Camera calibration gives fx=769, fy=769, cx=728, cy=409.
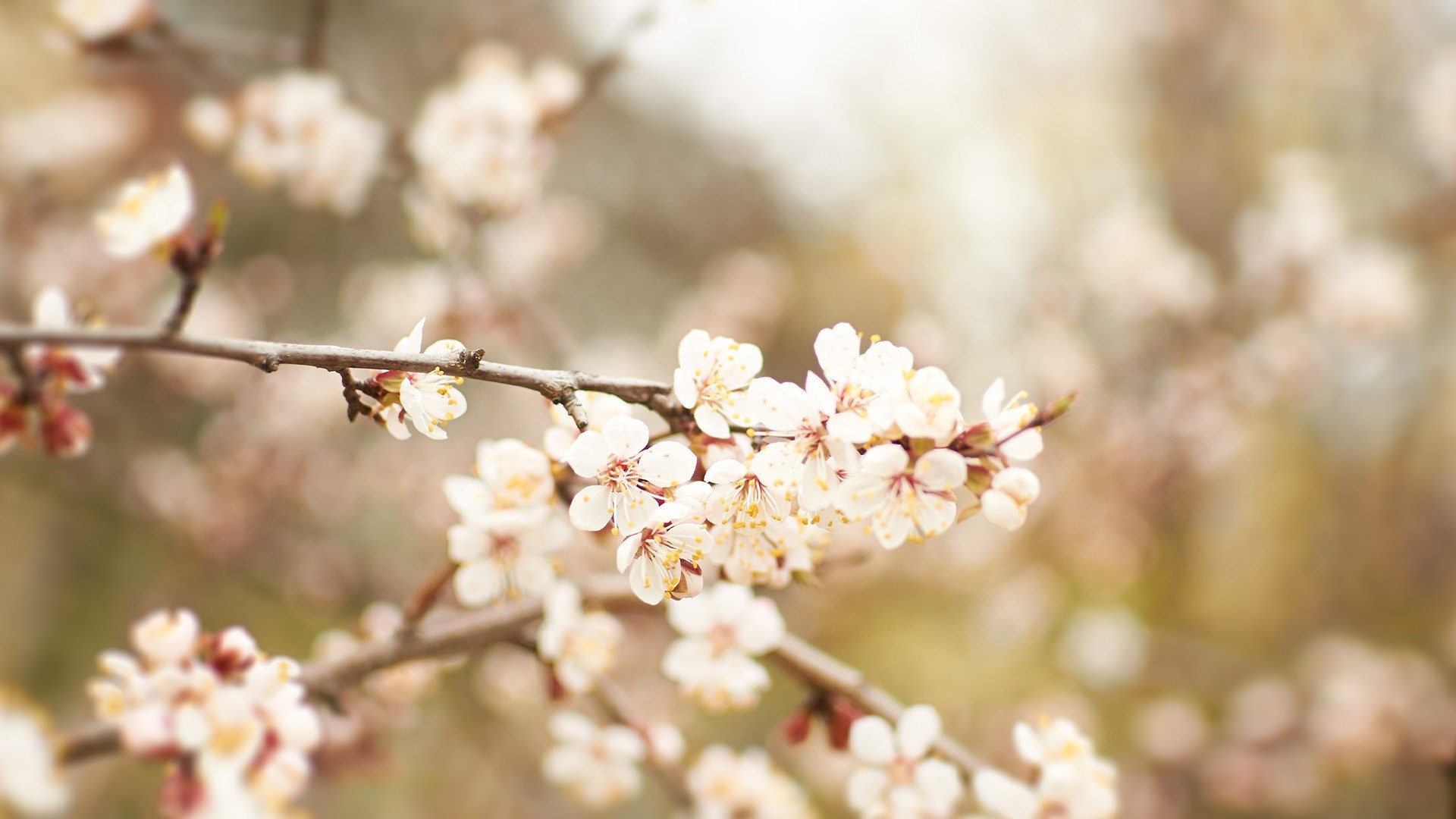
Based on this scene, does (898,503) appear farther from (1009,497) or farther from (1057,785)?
(1057,785)

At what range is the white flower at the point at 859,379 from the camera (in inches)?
25.6

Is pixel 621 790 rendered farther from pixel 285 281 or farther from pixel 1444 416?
pixel 1444 416

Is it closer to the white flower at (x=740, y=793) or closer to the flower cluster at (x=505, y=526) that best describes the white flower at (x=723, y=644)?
the flower cluster at (x=505, y=526)

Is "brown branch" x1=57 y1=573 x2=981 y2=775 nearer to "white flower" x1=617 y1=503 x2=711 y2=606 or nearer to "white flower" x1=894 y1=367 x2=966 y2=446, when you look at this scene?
"white flower" x1=617 y1=503 x2=711 y2=606

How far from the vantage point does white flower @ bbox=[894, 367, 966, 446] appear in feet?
2.05

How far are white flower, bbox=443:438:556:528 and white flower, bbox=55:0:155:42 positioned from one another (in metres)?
1.35

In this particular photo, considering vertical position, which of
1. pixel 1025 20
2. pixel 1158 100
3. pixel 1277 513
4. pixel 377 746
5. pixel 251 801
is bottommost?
pixel 251 801

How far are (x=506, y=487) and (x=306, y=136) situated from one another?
149 centimetres

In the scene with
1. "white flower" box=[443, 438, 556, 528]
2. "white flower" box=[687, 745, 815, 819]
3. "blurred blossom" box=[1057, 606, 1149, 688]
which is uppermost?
"blurred blossom" box=[1057, 606, 1149, 688]

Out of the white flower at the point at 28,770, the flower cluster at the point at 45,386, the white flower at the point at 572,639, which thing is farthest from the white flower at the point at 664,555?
the white flower at the point at 28,770

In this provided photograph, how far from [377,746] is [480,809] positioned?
3.15 feet

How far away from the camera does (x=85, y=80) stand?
2.63 m

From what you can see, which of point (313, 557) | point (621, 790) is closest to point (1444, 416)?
point (621, 790)

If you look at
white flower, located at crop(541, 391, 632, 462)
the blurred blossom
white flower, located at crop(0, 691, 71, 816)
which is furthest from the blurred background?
white flower, located at crop(541, 391, 632, 462)
